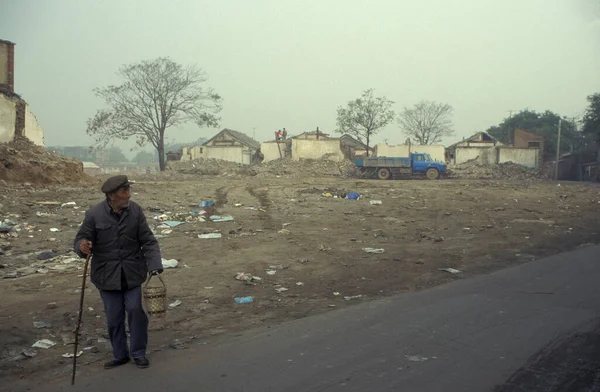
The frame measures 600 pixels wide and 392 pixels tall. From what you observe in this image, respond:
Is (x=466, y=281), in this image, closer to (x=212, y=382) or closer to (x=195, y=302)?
(x=195, y=302)

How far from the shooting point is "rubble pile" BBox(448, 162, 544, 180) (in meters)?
38.8

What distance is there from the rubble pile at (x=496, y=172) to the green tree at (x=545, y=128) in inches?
738

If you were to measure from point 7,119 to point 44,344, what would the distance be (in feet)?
67.0

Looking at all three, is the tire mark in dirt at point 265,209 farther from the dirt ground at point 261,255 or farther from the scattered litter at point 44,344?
the scattered litter at point 44,344

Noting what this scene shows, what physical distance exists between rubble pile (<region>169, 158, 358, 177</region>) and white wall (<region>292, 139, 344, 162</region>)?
5.06 feet

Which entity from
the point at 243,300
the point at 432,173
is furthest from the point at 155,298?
the point at 432,173

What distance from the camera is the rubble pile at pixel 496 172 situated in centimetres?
3878

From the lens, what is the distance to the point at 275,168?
38656 millimetres

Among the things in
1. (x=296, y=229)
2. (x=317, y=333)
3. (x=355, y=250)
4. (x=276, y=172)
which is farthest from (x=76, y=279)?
(x=276, y=172)

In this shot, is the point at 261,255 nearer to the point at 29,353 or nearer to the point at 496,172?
the point at 29,353

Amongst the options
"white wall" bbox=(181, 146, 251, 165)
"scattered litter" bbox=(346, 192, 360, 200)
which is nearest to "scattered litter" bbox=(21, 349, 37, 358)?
"scattered litter" bbox=(346, 192, 360, 200)

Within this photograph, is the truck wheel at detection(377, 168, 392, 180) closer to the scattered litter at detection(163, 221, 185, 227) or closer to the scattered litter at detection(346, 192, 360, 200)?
the scattered litter at detection(346, 192, 360, 200)

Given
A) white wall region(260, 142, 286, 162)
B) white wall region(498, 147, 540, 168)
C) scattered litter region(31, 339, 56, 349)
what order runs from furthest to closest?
white wall region(260, 142, 286, 162) → white wall region(498, 147, 540, 168) → scattered litter region(31, 339, 56, 349)

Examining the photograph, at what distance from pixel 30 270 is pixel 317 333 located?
5.05 metres
